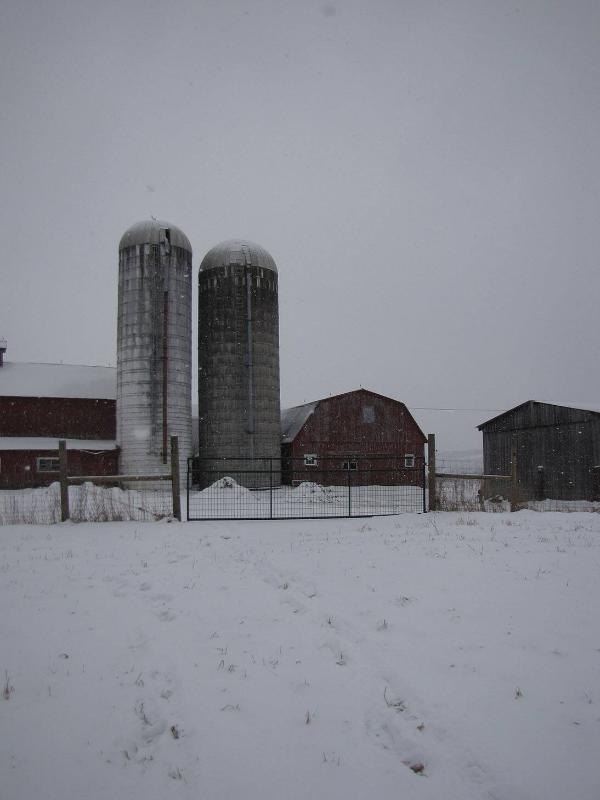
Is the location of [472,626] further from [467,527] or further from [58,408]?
[58,408]

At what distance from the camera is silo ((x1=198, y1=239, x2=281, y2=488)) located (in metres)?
26.6

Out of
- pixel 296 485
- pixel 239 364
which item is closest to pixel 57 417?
pixel 239 364

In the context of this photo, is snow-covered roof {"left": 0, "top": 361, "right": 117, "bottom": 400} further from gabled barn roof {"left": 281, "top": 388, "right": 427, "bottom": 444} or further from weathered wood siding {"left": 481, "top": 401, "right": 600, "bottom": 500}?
weathered wood siding {"left": 481, "top": 401, "right": 600, "bottom": 500}

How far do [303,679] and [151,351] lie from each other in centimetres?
2344

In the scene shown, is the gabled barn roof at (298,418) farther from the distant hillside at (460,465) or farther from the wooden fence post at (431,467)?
the wooden fence post at (431,467)

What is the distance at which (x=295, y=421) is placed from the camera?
102 feet

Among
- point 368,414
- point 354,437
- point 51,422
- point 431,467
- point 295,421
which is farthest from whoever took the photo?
point 295,421

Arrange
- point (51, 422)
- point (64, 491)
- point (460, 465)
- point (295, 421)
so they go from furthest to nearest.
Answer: point (460, 465) < point (295, 421) < point (51, 422) < point (64, 491)

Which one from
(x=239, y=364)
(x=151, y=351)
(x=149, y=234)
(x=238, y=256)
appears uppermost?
(x=149, y=234)

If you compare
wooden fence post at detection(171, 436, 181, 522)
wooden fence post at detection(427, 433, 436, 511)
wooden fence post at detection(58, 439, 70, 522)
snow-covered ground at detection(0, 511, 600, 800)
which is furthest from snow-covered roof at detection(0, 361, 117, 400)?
snow-covered ground at detection(0, 511, 600, 800)

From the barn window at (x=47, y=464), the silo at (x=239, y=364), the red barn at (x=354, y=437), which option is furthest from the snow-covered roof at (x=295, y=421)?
the barn window at (x=47, y=464)

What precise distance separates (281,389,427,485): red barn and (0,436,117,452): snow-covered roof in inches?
360

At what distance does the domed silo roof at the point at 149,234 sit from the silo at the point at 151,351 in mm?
48

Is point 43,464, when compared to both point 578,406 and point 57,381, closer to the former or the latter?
point 57,381
